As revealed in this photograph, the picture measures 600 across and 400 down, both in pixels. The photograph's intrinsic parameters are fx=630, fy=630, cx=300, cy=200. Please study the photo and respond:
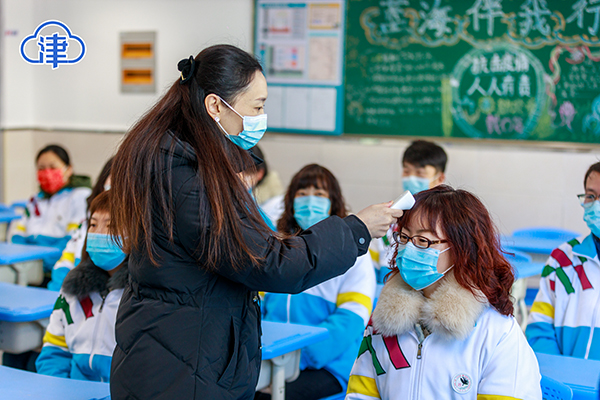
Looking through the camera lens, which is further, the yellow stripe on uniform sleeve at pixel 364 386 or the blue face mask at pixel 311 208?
the blue face mask at pixel 311 208

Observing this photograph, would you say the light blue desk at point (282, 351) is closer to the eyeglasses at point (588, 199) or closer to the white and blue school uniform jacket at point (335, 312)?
the white and blue school uniform jacket at point (335, 312)

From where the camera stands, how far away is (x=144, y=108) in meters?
5.20

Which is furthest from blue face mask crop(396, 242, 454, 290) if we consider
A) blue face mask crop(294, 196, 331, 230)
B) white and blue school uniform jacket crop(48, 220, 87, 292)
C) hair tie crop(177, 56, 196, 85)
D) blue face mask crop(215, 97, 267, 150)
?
white and blue school uniform jacket crop(48, 220, 87, 292)

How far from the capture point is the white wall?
4676 millimetres

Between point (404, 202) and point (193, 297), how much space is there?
0.57m

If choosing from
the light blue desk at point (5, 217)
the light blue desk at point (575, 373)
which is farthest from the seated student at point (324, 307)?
the light blue desk at point (5, 217)

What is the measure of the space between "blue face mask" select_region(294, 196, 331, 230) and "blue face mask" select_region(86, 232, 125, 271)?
844 millimetres

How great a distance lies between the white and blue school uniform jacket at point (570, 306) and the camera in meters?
2.18

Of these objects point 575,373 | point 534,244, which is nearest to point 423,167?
point 534,244

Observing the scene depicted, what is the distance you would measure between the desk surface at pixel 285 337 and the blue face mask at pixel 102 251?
571 millimetres

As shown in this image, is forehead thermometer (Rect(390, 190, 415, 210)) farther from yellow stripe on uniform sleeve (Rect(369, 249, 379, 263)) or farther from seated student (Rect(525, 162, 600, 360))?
yellow stripe on uniform sleeve (Rect(369, 249, 379, 263))

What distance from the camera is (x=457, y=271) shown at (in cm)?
160

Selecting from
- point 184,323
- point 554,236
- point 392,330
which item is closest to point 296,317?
point 392,330

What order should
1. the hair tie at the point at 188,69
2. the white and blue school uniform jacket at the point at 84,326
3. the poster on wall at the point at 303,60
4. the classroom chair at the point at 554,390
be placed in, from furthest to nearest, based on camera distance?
the poster on wall at the point at 303,60
the white and blue school uniform jacket at the point at 84,326
the classroom chair at the point at 554,390
the hair tie at the point at 188,69
